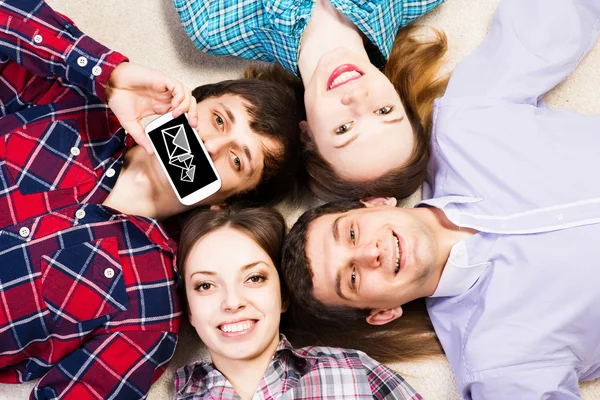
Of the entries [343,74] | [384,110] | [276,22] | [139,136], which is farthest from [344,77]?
[139,136]

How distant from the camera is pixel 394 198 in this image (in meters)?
1.43

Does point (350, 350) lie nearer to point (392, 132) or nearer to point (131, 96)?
point (392, 132)

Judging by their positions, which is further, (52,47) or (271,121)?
(271,121)

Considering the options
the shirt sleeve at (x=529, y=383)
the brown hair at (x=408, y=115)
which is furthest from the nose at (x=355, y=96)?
the shirt sleeve at (x=529, y=383)

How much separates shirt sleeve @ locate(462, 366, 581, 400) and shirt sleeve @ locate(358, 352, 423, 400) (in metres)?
0.14

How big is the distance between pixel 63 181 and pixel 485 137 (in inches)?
34.5

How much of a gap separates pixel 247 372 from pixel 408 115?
2.09 ft

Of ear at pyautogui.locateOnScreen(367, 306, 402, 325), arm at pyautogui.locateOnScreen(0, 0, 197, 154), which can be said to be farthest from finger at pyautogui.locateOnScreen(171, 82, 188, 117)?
ear at pyautogui.locateOnScreen(367, 306, 402, 325)

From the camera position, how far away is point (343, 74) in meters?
1.36

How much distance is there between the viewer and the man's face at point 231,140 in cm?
134

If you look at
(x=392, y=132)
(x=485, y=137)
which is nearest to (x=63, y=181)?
(x=392, y=132)

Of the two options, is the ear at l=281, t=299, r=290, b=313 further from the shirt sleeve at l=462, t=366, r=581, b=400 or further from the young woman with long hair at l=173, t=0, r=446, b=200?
the shirt sleeve at l=462, t=366, r=581, b=400

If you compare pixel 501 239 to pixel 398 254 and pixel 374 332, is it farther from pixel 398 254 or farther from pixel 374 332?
pixel 374 332

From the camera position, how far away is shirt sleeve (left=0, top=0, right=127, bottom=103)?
127 centimetres
